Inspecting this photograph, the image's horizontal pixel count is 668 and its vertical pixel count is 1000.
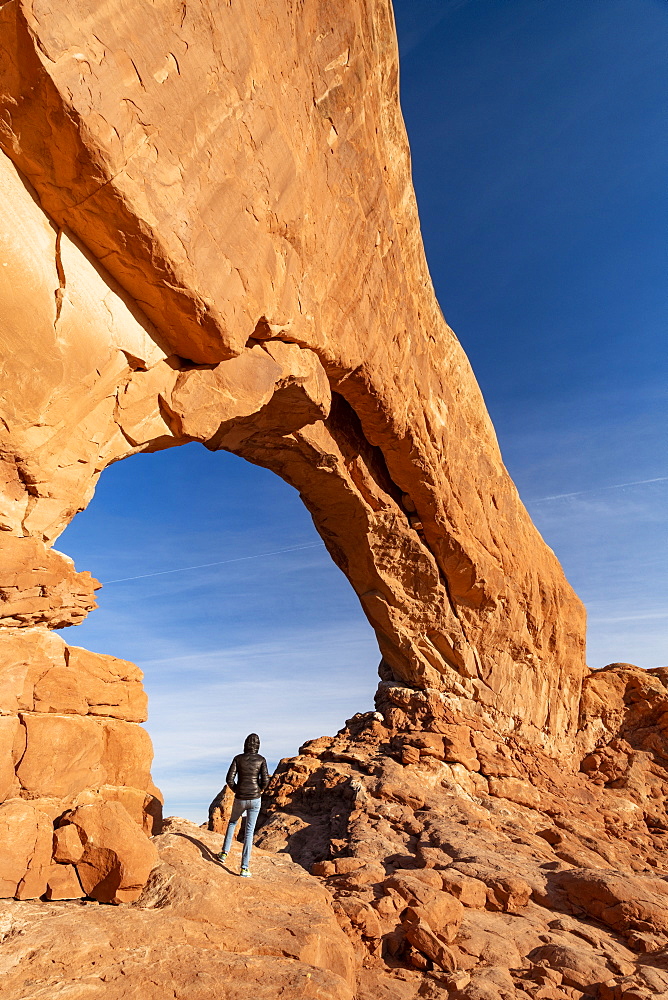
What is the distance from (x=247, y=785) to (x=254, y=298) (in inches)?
236

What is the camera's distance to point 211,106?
648cm

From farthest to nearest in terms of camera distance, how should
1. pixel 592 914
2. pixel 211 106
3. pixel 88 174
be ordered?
pixel 592 914 < pixel 211 106 < pixel 88 174

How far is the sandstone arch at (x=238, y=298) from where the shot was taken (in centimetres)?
534

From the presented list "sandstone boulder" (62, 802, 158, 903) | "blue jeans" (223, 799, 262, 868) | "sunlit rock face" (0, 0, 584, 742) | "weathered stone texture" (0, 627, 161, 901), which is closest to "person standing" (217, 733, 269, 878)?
"blue jeans" (223, 799, 262, 868)

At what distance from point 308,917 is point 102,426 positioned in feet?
17.8

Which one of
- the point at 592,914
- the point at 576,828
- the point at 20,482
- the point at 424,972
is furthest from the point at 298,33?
the point at 576,828

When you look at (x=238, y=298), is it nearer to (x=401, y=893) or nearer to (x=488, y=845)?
(x=401, y=893)

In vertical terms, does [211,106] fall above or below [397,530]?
above

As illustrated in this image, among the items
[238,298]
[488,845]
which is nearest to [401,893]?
[488,845]

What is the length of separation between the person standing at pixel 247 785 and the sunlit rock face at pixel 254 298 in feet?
12.1

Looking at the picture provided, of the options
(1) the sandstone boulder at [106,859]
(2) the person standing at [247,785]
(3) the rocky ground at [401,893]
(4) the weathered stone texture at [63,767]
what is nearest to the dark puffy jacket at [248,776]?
(2) the person standing at [247,785]

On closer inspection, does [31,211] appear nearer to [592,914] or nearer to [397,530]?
[397,530]

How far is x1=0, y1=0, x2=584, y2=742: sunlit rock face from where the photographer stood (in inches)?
211

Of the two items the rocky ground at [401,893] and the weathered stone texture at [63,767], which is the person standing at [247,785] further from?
the weathered stone texture at [63,767]
